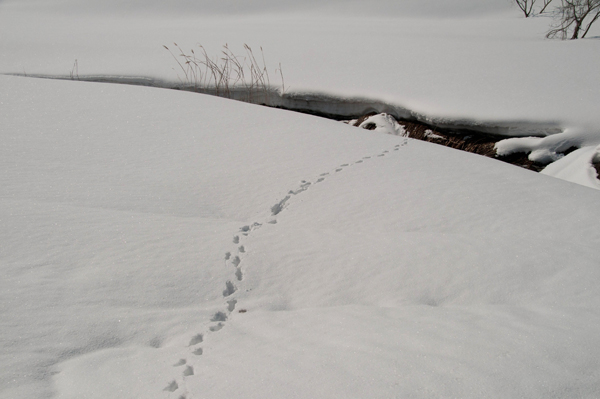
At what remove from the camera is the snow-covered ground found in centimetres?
103

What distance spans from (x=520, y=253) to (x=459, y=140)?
2.01m

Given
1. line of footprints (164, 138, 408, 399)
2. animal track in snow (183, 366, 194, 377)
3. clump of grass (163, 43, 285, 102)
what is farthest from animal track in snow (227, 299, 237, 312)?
clump of grass (163, 43, 285, 102)

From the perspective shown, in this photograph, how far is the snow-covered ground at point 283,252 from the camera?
1.03 metres

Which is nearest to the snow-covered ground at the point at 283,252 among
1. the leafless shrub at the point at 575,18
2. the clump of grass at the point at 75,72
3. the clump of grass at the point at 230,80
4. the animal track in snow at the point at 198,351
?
the animal track in snow at the point at 198,351

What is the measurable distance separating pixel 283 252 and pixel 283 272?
117 mm

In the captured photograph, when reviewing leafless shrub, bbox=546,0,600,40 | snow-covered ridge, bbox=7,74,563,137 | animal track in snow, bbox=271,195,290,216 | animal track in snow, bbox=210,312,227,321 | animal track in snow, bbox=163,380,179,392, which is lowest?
animal track in snow, bbox=163,380,179,392

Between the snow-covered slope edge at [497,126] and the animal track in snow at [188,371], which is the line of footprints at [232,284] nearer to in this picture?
the animal track in snow at [188,371]

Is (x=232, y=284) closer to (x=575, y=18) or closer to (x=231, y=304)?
(x=231, y=304)

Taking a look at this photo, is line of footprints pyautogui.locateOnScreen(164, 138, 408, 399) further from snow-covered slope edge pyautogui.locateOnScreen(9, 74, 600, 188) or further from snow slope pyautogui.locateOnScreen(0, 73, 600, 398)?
snow-covered slope edge pyautogui.locateOnScreen(9, 74, 600, 188)

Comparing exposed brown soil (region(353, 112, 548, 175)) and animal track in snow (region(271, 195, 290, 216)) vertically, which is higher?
exposed brown soil (region(353, 112, 548, 175))

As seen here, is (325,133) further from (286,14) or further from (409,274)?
(286,14)

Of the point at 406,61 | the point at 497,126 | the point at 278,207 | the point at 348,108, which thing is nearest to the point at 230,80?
the point at 348,108

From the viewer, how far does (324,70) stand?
16.0ft

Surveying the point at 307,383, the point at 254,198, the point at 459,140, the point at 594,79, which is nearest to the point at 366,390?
the point at 307,383
